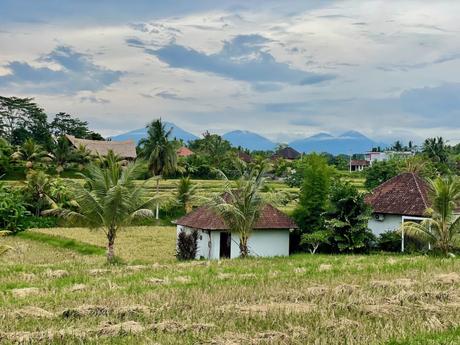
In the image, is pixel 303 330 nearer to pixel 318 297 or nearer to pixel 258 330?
pixel 258 330

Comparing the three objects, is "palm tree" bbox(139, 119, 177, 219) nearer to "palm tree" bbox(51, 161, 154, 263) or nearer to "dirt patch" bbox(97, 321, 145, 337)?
"palm tree" bbox(51, 161, 154, 263)

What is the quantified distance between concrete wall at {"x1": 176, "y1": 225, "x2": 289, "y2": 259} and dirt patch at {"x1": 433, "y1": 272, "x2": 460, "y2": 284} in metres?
15.4

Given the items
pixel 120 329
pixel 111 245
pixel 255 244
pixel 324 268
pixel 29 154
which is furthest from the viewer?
pixel 29 154

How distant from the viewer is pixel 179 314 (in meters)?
9.70

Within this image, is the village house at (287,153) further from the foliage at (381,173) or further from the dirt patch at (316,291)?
the dirt patch at (316,291)

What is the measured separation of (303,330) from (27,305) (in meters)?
5.40

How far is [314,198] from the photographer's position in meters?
30.8

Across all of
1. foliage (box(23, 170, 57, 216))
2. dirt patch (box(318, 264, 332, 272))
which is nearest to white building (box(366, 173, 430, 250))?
dirt patch (box(318, 264, 332, 272))

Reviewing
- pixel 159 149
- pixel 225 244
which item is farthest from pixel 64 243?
pixel 159 149

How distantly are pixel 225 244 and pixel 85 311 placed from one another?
20365mm

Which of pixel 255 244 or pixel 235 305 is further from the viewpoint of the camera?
pixel 255 244

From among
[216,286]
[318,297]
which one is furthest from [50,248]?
[318,297]

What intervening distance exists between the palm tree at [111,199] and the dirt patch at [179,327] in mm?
14260

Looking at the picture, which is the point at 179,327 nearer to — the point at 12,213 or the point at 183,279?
the point at 183,279
